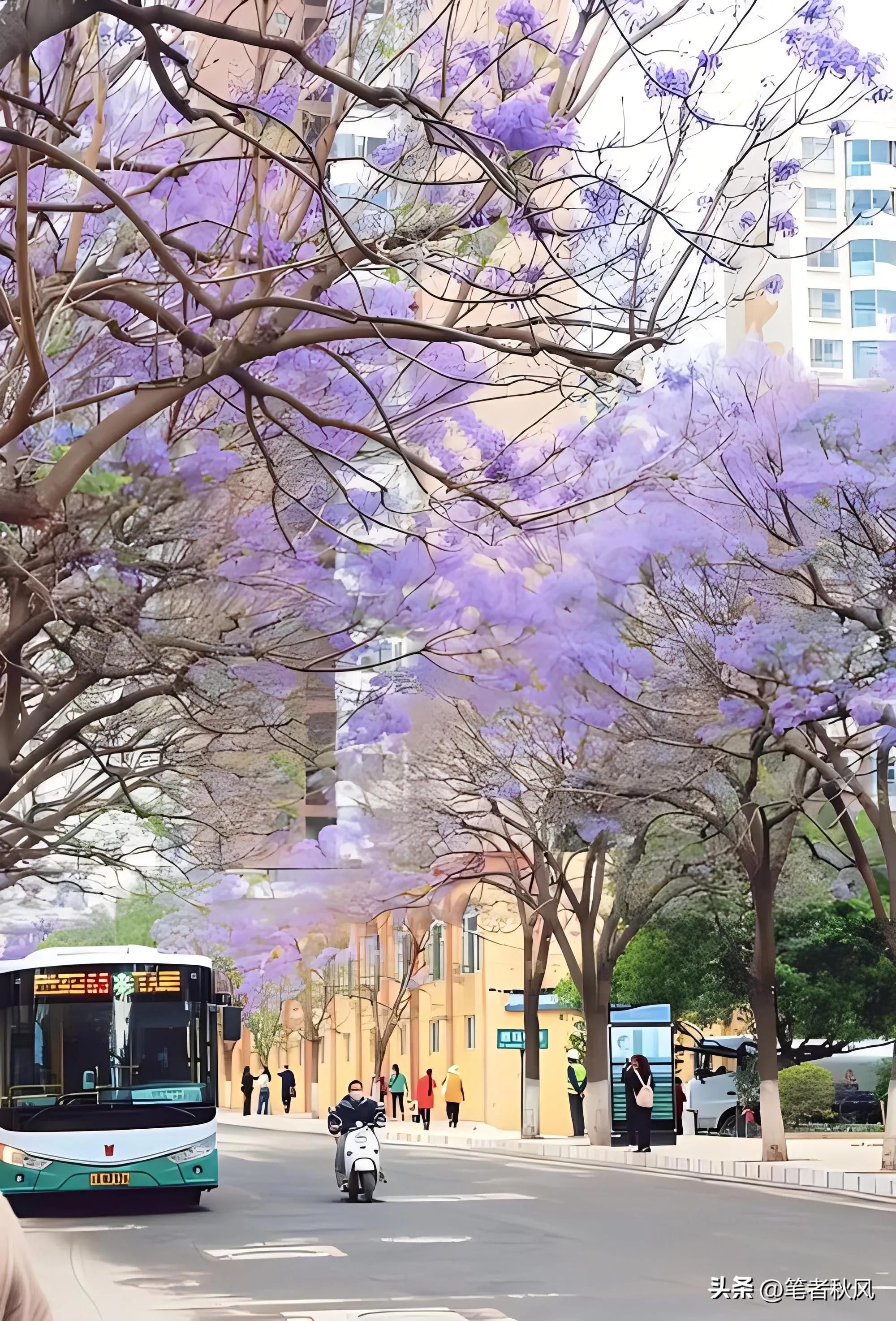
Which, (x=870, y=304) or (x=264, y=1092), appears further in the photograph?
(x=870, y=304)

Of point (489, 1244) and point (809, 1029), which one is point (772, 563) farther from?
point (809, 1029)

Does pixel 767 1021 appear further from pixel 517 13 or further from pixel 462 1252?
pixel 517 13

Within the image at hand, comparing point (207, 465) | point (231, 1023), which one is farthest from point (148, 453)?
point (231, 1023)

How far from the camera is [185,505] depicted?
15.8 meters

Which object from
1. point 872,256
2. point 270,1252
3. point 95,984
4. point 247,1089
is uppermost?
point 872,256

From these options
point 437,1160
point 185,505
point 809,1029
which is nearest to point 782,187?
point 185,505

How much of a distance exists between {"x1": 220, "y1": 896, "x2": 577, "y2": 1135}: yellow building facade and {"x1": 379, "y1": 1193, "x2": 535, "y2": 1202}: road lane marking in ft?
61.3

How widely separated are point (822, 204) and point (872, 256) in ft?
10.9

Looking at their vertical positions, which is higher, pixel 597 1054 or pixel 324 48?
pixel 324 48

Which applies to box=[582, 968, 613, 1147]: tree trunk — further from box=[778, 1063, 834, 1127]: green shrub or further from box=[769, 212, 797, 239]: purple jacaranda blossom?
box=[769, 212, 797, 239]: purple jacaranda blossom

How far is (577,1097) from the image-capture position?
131 ft

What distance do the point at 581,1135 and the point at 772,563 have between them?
21.5 m

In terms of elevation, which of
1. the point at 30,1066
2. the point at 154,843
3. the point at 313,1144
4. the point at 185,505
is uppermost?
the point at 185,505

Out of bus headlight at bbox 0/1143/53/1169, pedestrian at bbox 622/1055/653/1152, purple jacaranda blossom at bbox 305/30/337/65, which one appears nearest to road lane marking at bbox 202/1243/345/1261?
bus headlight at bbox 0/1143/53/1169
